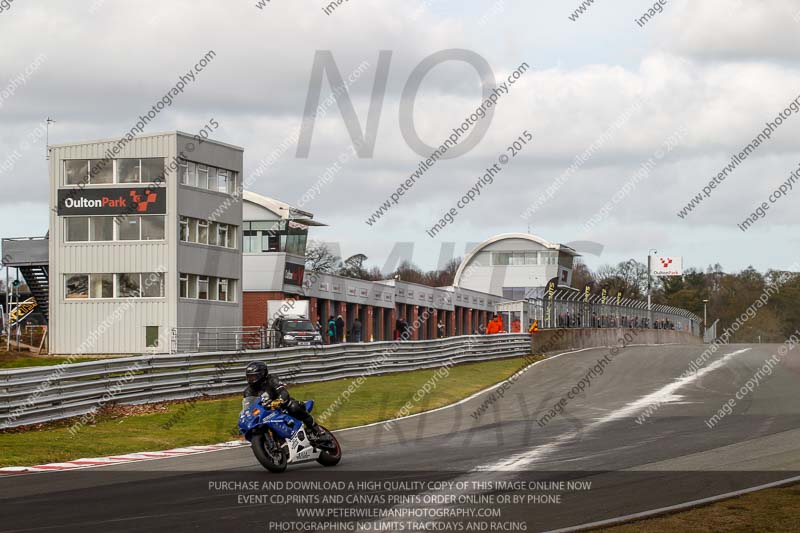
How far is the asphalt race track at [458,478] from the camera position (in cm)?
973

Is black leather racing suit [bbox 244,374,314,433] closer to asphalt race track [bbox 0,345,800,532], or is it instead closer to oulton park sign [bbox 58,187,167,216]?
asphalt race track [bbox 0,345,800,532]

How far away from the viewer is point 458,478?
12.3 metres

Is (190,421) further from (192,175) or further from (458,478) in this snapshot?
(192,175)

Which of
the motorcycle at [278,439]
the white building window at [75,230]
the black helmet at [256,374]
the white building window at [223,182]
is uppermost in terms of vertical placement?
the white building window at [223,182]

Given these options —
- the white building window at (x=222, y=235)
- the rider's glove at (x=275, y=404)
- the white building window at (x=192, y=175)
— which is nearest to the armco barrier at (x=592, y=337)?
the white building window at (x=222, y=235)

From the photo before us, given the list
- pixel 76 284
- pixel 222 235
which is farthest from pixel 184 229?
pixel 76 284

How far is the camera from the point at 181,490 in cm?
1161

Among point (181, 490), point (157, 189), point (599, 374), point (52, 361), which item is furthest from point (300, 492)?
point (157, 189)

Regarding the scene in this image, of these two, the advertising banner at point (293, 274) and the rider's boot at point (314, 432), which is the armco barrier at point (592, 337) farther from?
the rider's boot at point (314, 432)

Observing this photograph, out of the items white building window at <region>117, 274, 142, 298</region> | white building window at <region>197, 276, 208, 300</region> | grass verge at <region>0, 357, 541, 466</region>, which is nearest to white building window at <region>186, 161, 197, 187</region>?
white building window at <region>197, 276, 208, 300</region>

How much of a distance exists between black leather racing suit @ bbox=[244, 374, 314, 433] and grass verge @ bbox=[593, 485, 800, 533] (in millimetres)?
5339

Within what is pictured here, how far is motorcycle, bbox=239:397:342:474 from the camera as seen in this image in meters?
13.0

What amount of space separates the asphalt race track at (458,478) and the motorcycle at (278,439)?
22 centimetres

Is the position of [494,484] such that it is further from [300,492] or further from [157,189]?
[157,189]
